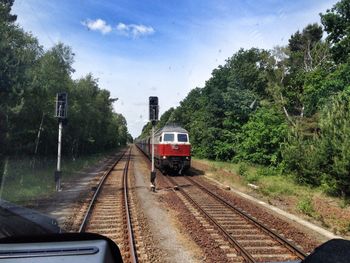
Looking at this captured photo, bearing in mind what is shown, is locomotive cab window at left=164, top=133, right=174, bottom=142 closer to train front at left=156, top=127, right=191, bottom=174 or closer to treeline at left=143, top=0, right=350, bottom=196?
train front at left=156, top=127, right=191, bottom=174

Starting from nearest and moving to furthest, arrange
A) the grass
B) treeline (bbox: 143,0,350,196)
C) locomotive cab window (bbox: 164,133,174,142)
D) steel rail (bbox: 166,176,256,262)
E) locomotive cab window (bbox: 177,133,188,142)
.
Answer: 1. steel rail (bbox: 166,176,256,262)
2. the grass
3. treeline (bbox: 143,0,350,196)
4. locomotive cab window (bbox: 164,133,174,142)
5. locomotive cab window (bbox: 177,133,188,142)

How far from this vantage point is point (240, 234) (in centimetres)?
1084

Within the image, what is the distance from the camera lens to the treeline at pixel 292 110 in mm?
18625

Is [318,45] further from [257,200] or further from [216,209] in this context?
[216,209]

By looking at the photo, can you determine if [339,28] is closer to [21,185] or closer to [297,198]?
[297,198]

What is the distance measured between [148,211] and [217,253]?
228 inches

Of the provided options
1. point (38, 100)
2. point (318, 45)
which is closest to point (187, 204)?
point (38, 100)

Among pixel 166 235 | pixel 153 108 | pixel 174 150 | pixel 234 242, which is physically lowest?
pixel 166 235

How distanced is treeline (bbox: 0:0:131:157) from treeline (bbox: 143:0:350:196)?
1463 centimetres

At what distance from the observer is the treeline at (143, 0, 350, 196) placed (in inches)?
733

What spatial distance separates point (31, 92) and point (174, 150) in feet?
33.2

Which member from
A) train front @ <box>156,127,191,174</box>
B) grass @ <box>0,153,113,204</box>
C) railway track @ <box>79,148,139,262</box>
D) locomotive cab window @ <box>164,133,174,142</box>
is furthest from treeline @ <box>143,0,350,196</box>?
grass @ <box>0,153,113,204</box>

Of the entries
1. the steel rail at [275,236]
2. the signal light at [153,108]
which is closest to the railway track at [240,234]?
the steel rail at [275,236]

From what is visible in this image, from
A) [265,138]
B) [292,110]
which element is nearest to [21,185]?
[265,138]
